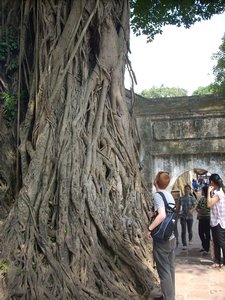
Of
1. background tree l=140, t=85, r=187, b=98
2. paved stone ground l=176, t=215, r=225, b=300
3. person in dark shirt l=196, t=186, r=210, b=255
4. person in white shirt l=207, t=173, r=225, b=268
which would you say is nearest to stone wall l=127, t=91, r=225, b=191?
person in dark shirt l=196, t=186, r=210, b=255

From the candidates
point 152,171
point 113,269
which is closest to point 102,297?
point 113,269

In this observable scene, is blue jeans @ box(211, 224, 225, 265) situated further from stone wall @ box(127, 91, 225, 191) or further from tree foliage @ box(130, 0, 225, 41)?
tree foliage @ box(130, 0, 225, 41)

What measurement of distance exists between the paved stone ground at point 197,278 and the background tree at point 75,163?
0.45 metres

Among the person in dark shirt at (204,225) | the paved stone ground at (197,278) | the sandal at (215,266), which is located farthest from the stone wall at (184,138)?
the sandal at (215,266)

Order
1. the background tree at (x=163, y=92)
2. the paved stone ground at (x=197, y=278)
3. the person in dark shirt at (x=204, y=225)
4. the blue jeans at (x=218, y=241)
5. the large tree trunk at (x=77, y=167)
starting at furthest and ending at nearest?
the background tree at (x=163, y=92)
the person in dark shirt at (x=204, y=225)
the blue jeans at (x=218, y=241)
the paved stone ground at (x=197, y=278)
the large tree trunk at (x=77, y=167)

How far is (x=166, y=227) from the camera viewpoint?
3.74 meters

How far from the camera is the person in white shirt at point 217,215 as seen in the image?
5.62m

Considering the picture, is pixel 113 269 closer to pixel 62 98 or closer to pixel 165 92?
pixel 62 98

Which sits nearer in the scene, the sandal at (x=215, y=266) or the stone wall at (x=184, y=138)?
the sandal at (x=215, y=266)

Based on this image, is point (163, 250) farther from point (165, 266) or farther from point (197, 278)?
point (197, 278)

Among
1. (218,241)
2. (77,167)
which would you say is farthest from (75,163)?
(218,241)

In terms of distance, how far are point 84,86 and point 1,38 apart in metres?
1.69

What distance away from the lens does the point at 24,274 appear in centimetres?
391

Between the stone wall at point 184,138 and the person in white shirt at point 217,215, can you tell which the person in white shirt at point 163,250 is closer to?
the person in white shirt at point 217,215
